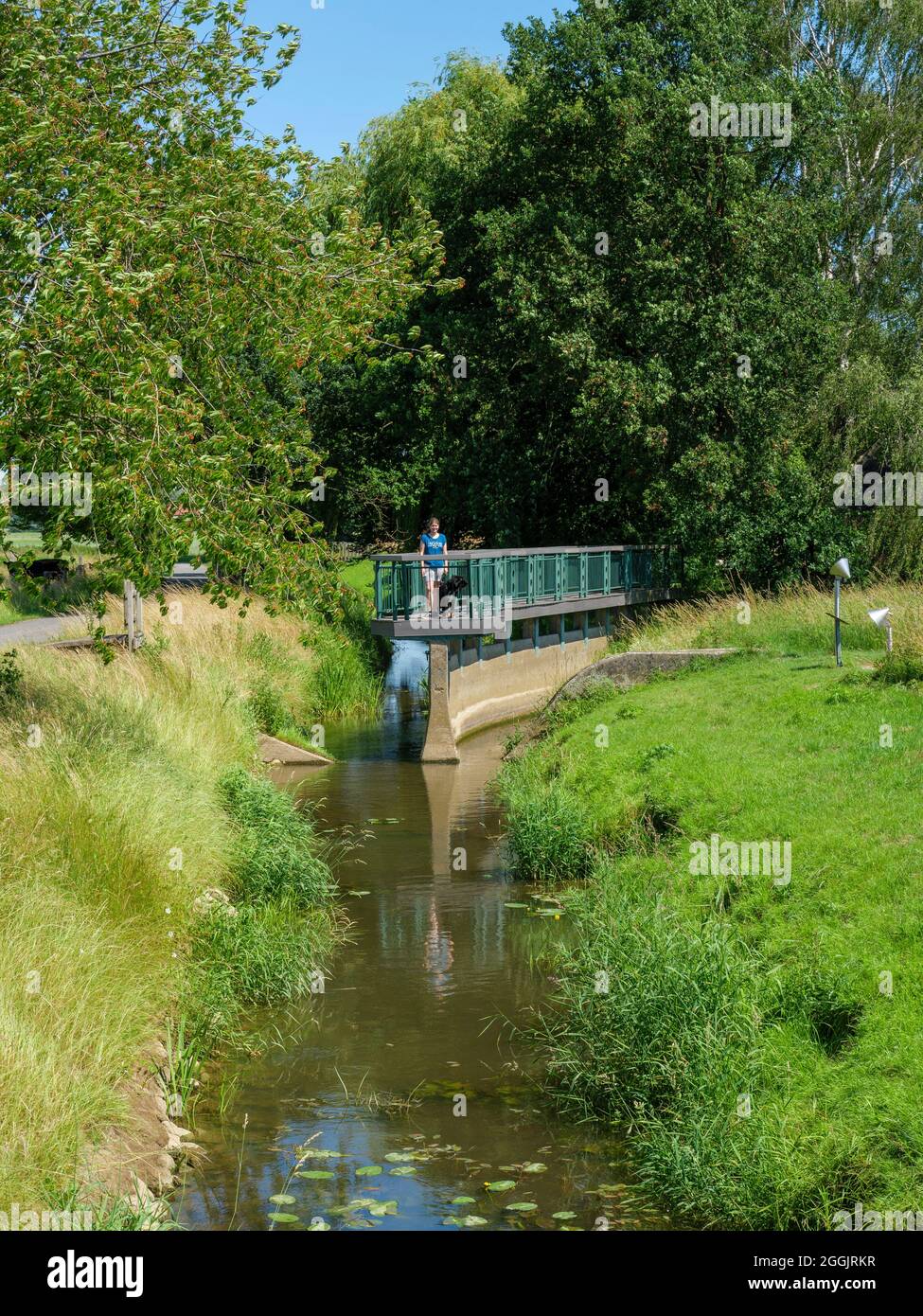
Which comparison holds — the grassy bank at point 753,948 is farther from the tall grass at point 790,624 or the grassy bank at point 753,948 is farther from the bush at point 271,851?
the tall grass at point 790,624

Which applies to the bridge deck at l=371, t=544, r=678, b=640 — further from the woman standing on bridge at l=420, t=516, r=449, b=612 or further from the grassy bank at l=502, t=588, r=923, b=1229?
the grassy bank at l=502, t=588, r=923, b=1229

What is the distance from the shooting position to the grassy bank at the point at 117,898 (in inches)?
276

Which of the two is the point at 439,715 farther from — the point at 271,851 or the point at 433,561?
the point at 271,851

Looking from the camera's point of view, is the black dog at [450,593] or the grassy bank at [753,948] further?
the black dog at [450,593]

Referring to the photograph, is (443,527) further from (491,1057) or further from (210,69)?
(491,1057)

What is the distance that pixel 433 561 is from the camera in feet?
73.8

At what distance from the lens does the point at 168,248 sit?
455 inches
